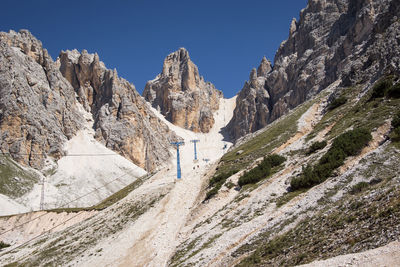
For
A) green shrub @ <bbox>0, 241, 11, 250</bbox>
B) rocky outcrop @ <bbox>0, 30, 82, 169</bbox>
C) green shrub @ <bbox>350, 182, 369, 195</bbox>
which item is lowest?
green shrub @ <bbox>0, 241, 11, 250</bbox>

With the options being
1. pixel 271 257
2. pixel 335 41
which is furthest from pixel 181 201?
pixel 335 41

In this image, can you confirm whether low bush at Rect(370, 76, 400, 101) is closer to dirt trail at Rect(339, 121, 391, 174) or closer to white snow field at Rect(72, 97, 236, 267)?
dirt trail at Rect(339, 121, 391, 174)

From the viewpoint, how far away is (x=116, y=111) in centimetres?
14375

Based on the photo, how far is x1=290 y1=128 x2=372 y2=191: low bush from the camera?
22.7 m

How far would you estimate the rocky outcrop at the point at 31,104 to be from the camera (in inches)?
3964

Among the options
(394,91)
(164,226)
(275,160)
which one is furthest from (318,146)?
(164,226)

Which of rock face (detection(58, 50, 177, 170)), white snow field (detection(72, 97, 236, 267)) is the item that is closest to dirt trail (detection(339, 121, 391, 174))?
white snow field (detection(72, 97, 236, 267))

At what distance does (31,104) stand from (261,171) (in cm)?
10305

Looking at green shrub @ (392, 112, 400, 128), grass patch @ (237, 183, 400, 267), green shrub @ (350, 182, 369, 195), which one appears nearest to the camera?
grass patch @ (237, 183, 400, 267)

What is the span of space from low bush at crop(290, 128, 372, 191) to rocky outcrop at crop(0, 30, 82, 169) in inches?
3896

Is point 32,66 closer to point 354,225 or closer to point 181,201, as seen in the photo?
point 181,201

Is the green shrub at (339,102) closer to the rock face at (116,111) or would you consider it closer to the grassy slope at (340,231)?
the grassy slope at (340,231)

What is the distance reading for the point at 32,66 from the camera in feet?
409

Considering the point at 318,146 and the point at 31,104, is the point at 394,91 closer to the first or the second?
the point at 318,146
